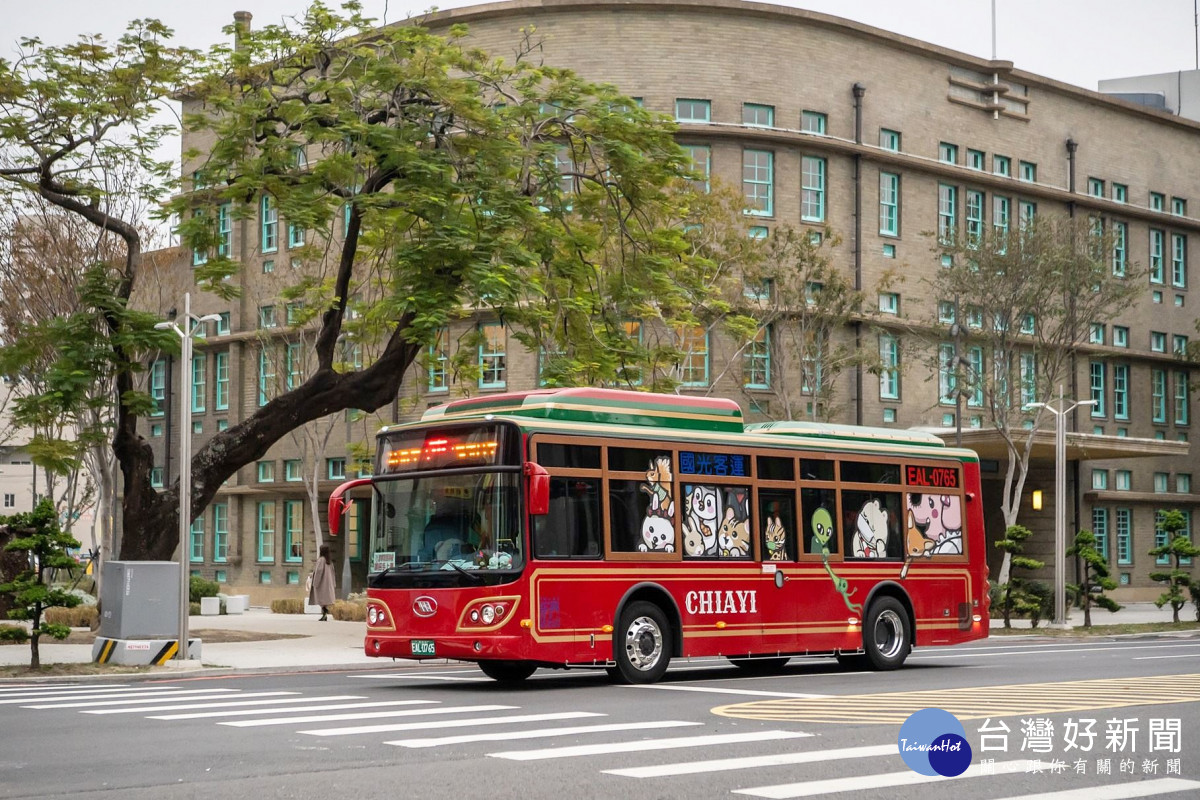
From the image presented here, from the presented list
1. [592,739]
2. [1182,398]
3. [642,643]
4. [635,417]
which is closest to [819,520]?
[635,417]

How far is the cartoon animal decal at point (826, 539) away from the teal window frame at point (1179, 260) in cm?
4519

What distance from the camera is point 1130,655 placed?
83.1 feet

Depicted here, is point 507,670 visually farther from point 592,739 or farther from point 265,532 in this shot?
point 265,532

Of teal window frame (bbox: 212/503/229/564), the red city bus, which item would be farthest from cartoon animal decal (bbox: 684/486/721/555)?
teal window frame (bbox: 212/503/229/564)

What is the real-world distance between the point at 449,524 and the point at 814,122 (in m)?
33.7

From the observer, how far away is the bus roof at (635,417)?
60.3 feet

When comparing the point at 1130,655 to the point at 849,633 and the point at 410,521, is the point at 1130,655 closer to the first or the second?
the point at 849,633

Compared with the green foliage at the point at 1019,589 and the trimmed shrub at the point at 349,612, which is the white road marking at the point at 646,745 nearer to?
the green foliage at the point at 1019,589

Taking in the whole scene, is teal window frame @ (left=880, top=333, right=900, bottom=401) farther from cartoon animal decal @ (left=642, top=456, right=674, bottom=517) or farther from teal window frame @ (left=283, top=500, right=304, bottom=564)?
cartoon animal decal @ (left=642, top=456, right=674, bottom=517)

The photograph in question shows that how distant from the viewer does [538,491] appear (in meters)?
17.0

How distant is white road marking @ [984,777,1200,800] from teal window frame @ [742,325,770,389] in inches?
A: 1376

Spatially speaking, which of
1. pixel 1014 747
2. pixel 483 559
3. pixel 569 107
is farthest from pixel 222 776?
pixel 569 107

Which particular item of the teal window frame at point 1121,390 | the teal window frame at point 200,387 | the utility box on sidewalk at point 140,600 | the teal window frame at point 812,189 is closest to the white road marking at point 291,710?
the utility box on sidewalk at point 140,600

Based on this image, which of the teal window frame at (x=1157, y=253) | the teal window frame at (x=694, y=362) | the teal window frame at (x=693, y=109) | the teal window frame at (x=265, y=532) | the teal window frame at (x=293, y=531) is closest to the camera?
the teal window frame at (x=694, y=362)
